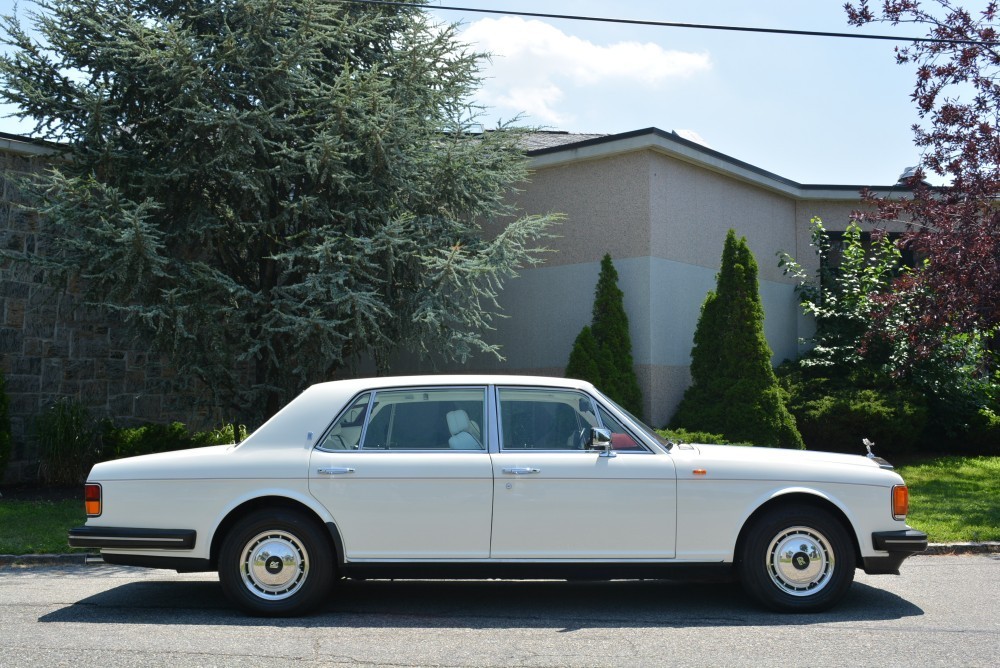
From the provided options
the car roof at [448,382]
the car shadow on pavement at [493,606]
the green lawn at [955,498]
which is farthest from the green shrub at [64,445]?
the green lawn at [955,498]

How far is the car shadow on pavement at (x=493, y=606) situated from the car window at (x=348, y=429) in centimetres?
115

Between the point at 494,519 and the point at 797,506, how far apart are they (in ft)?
6.70

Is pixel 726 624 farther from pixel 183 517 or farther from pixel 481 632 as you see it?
pixel 183 517

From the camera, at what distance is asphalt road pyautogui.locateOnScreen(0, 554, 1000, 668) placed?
550 centimetres

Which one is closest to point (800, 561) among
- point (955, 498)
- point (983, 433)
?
point (955, 498)

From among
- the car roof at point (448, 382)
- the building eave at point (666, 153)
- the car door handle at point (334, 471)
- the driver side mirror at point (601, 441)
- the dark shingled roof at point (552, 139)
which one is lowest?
the car door handle at point (334, 471)

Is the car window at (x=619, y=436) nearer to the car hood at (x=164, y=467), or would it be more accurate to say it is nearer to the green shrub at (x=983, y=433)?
the car hood at (x=164, y=467)

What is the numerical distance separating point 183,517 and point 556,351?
31.8 ft

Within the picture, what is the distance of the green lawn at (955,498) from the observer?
993cm

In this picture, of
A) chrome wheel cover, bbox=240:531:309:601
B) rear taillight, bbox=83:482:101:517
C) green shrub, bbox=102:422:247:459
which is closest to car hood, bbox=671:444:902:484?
chrome wheel cover, bbox=240:531:309:601

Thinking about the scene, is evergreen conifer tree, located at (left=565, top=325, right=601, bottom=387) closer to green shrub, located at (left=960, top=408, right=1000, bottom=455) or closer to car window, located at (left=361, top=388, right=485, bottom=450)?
green shrub, located at (left=960, top=408, right=1000, bottom=455)

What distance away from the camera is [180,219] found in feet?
41.1

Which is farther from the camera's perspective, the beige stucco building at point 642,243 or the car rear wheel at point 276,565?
the beige stucco building at point 642,243

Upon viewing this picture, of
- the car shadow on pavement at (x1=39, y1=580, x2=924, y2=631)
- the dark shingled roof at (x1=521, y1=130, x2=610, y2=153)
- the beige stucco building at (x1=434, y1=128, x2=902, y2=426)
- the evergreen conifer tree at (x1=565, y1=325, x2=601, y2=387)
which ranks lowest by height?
the car shadow on pavement at (x1=39, y1=580, x2=924, y2=631)
